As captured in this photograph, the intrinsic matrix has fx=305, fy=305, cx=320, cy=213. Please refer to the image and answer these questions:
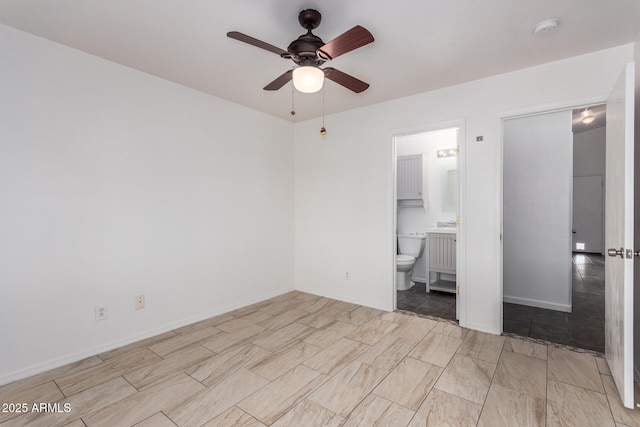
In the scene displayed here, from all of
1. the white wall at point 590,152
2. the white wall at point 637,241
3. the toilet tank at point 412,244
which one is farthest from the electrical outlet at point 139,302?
the white wall at point 590,152

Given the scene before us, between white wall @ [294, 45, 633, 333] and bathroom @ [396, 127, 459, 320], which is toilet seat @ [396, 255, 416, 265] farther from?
white wall @ [294, 45, 633, 333]

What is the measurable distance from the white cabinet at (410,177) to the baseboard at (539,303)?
1760mm

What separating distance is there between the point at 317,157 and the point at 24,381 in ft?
11.5

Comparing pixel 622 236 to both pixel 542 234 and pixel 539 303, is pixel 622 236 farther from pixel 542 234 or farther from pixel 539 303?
pixel 539 303

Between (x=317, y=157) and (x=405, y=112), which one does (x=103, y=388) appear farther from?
(x=405, y=112)

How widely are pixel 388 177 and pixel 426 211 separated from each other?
1529 millimetres

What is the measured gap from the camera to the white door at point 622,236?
1.77 m

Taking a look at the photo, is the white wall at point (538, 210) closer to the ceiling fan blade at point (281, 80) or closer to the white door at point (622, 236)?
the white door at point (622, 236)

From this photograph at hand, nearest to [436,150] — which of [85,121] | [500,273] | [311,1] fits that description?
[500,273]

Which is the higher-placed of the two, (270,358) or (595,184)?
(595,184)

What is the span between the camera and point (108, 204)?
2592 millimetres

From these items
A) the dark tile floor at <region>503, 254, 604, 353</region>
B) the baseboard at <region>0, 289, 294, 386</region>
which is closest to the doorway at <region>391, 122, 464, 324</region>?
the dark tile floor at <region>503, 254, 604, 353</region>

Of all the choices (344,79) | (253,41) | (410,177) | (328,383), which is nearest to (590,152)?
(410,177)

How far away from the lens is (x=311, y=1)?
179 centimetres
